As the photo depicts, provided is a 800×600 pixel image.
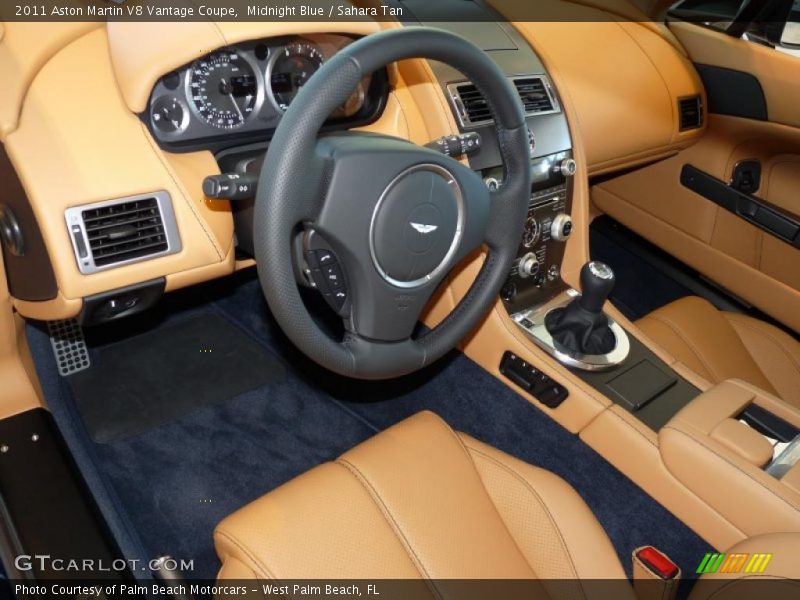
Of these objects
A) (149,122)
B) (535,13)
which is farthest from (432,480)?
(535,13)

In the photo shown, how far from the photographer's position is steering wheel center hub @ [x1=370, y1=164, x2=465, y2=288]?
1119mm

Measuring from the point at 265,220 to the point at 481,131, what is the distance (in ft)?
2.62

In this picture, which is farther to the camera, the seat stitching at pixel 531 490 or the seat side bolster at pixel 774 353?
the seat side bolster at pixel 774 353

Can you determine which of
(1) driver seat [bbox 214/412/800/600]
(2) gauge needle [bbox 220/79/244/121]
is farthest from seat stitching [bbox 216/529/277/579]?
(2) gauge needle [bbox 220/79/244/121]

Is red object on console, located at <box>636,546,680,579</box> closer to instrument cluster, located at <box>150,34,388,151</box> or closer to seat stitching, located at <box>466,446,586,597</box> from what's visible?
seat stitching, located at <box>466,446,586,597</box>

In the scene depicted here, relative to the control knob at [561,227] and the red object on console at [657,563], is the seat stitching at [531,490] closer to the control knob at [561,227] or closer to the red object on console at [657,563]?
the red object on console at [657,563]

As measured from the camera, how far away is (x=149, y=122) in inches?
50.3

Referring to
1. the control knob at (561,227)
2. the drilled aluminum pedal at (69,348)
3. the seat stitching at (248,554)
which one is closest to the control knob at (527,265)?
the control knob at (561,227)

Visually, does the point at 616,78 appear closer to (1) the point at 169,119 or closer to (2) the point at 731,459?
(2) the point at 731,459

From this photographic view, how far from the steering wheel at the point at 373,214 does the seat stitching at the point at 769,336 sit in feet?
3.48

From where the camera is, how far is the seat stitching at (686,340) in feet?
6.24

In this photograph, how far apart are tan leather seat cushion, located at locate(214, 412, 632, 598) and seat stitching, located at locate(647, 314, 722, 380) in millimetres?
783

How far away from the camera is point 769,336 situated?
2.03 m

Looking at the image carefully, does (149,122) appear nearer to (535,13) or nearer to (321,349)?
(321,349)
